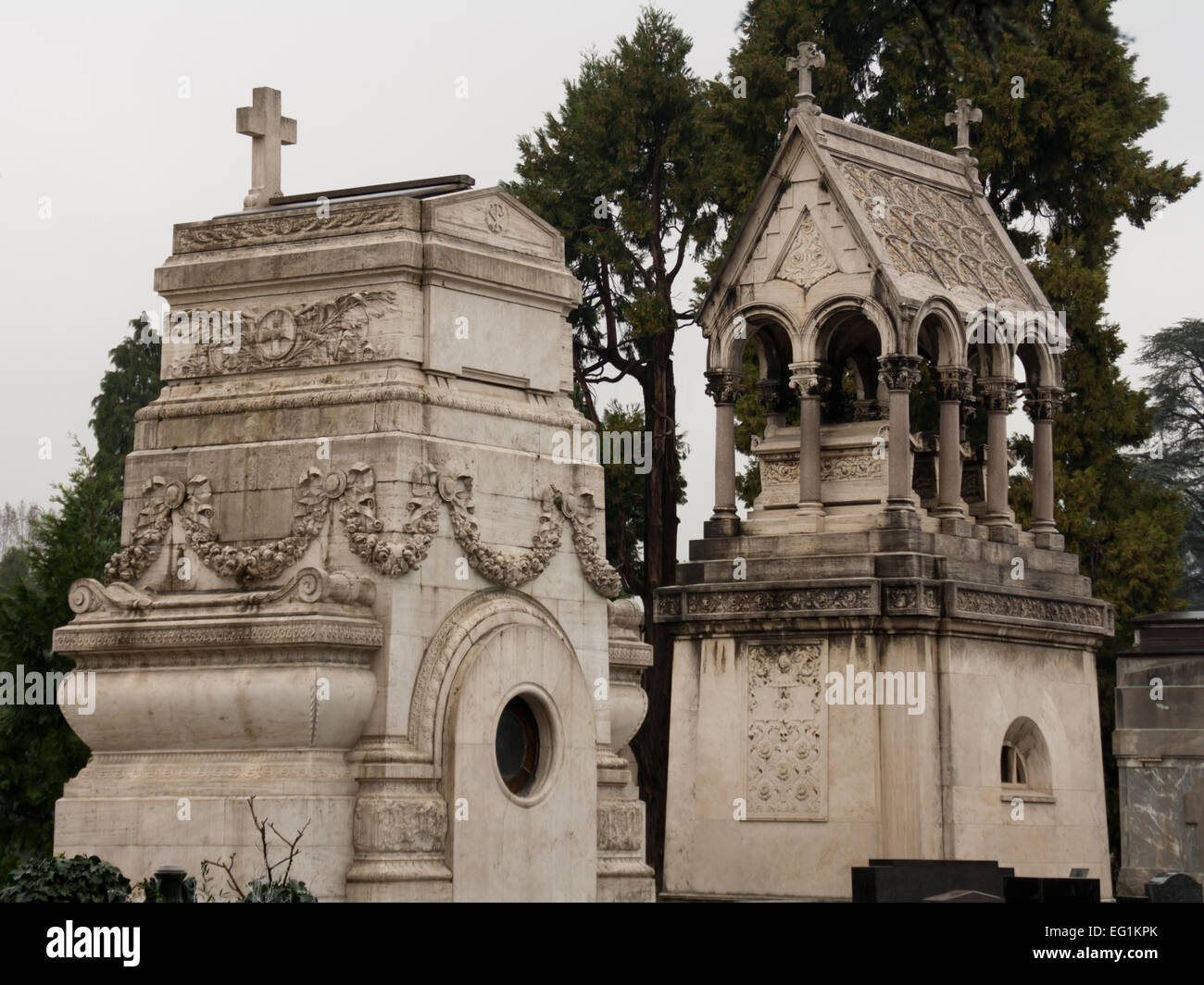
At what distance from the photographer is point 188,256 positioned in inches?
661

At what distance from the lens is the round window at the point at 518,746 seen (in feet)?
53.0

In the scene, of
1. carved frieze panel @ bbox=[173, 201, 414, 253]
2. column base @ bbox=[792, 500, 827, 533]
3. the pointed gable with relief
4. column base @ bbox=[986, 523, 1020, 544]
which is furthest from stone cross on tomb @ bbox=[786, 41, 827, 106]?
carved frieze panel @ bbox=[173, 201, 414, 253]

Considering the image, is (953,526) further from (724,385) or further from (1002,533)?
(724,385)

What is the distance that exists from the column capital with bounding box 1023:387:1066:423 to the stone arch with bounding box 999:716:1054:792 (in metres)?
4.07

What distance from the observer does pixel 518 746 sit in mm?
16297

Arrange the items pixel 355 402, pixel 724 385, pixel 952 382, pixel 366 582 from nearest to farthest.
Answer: pixel 366 582, pixel 355 402, pixel 952 382, pixel 724 385

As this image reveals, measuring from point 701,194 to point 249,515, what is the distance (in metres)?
20.9

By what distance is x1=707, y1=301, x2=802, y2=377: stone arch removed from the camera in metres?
24.7

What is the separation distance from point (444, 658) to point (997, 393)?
1167 cm

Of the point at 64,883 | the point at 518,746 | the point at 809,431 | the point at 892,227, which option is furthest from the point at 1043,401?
the point at 64,883

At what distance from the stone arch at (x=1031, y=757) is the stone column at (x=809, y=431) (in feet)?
9.48
